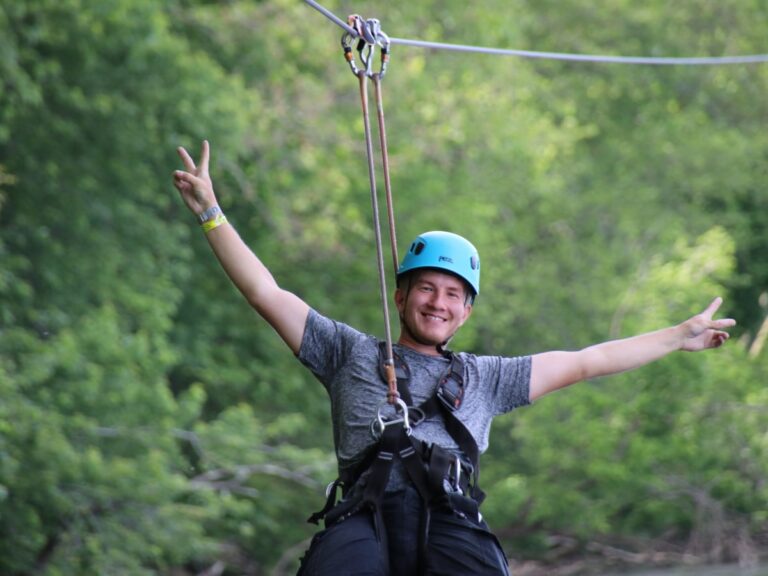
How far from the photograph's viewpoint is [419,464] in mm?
4105

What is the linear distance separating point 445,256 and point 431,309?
16 cm

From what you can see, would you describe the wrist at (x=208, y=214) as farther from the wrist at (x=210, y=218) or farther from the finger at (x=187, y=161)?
the finger at (x=187, y=161)

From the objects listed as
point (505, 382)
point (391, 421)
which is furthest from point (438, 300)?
point (391, 421)

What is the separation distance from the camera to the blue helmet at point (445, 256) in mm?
4430

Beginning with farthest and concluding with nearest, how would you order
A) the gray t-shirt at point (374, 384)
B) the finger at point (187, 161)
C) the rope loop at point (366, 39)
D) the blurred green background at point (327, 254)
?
the blurred green background at point (327, 254), the rope loop at point (366, 39), the finger at point (187, 161), the gray t-shirt at point (374, 384)

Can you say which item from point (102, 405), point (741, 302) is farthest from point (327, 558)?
point (741, 302)

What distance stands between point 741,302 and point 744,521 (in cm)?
697

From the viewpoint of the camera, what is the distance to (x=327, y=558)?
401cm

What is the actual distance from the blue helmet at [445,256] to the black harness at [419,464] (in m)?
0.34

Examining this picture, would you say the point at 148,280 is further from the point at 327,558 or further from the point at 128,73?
the point at 327,558

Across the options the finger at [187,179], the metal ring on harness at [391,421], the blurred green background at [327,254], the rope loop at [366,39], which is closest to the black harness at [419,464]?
the metal ring on harness at [391,421]

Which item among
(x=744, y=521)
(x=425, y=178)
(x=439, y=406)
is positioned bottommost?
(x=439, y=406)

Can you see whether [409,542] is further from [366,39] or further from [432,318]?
[366,39]

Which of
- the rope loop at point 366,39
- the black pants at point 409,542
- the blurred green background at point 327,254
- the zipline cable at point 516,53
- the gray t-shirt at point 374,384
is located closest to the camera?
the black pants at point 409,542
